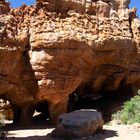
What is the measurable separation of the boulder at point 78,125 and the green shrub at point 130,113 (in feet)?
16.8

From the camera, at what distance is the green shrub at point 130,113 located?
669 inches

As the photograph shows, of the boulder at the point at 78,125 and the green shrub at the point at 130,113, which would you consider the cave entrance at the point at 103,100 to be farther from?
the boulder at the point at 78,125

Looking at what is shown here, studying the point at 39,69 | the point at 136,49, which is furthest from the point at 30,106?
the point at 136,49

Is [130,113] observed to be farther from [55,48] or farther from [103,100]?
[55,48]

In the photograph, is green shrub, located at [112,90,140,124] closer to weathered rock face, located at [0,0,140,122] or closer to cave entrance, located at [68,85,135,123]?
cave entrance, located at [68,85,135,123]

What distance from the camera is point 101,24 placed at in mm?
17703

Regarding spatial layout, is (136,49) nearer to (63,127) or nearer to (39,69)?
(39,69)

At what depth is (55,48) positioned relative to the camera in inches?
631

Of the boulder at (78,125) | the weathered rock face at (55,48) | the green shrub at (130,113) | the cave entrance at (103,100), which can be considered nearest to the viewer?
the boulder at (78,125)

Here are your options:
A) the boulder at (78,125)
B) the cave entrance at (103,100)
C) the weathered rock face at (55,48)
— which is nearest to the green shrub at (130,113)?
the cave entrance at (103,100)

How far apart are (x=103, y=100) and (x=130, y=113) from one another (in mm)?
4575

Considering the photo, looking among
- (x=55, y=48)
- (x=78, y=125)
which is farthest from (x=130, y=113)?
(x=78, y=125)

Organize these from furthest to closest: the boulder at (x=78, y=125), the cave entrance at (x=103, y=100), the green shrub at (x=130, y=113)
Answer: the cave entrance at (x=103, y=100) → the green shrub at (x=130, y=113) → the boulder at (x=78, y=125)

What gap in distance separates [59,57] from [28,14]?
8.50 ft
